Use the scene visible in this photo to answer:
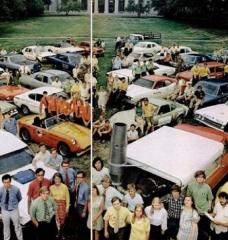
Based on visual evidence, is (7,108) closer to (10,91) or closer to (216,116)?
(10,91)

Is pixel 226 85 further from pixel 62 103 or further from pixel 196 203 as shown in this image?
pixel 62 103

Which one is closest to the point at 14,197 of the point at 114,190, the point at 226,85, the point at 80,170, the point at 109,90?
the point at 80,170

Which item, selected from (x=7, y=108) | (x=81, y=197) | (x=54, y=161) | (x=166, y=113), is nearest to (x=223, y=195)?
(x=166, y=113)

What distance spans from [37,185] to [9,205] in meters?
0.25

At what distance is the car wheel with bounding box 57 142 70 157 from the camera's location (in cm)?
334

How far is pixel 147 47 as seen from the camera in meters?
3.35

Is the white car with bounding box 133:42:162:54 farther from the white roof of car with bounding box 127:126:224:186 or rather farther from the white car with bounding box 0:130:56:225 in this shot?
the white car with bounding box 0:130:56:225

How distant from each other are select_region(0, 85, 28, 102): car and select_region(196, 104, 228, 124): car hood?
1512 millimetres

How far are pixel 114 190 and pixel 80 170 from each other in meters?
0.33

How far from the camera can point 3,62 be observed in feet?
11.5

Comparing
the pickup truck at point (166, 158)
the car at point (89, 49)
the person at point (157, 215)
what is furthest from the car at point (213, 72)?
the person at point (157, 215)

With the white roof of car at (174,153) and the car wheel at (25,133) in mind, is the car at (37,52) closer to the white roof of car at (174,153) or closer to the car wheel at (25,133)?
the car wheel at (25,133)

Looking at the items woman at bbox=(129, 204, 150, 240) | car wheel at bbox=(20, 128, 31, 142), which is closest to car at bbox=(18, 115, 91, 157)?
car wheel at bbox=(20, 128, 31, 142)

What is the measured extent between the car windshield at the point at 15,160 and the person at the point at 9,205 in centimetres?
13
